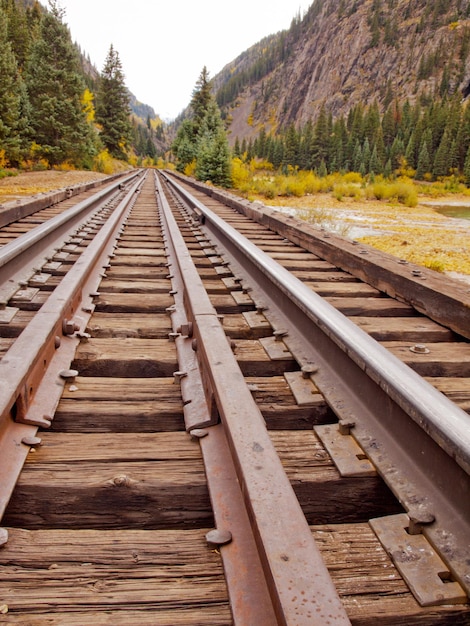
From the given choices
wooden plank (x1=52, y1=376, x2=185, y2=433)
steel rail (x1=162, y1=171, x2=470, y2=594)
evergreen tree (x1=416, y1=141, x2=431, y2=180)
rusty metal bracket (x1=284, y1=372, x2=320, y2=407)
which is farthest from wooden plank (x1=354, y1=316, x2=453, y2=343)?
evergreen tree (x1=416, y1=141, x2=431, y2=180)

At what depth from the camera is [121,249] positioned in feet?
16.4

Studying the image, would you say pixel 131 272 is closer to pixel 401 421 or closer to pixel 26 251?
pixel 26 251

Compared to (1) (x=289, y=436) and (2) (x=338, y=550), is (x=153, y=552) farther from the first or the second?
(1) (x=289, y=436)

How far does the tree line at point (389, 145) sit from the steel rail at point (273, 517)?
7303 centimetres

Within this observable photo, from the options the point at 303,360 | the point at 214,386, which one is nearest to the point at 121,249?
the point at 303,360

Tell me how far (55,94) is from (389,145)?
80735 millimetres

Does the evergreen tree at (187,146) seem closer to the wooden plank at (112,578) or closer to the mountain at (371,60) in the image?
the wooden plank at (112,578)

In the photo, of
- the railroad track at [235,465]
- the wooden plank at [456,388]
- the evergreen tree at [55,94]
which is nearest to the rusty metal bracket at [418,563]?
the railroad track at [235,465]

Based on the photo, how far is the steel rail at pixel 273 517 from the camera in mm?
858

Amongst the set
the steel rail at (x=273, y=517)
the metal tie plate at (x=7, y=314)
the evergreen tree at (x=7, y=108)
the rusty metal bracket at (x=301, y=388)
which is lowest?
the rusty metal bracket at (x=301, y=388)

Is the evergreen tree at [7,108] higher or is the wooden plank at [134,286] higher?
the evergreen tree at [7,108]

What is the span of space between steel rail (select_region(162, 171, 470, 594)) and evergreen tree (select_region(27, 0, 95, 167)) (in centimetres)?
3168

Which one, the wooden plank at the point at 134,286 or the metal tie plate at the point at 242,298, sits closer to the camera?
the metal tie plate at the point at 242,298

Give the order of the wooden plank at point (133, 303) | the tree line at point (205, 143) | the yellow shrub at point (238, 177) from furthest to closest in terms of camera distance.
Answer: the yellow shrub at point (238, 177) → the tree line at point (205, 143) → the wooden plank at point (133, 303)
